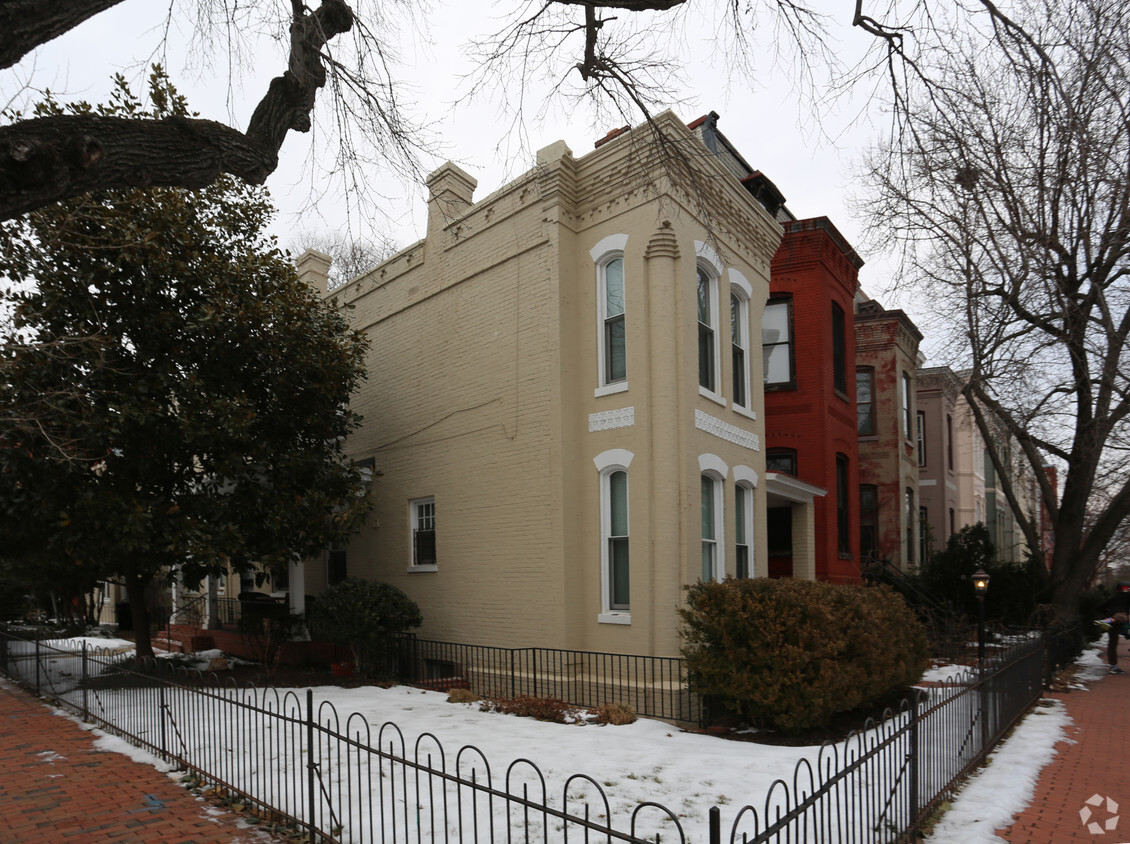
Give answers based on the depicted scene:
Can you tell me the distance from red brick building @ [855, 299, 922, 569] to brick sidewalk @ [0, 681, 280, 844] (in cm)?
1983

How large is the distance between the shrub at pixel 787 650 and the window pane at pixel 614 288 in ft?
16.4

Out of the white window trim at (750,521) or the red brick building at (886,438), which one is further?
the red brick building at (886,438)

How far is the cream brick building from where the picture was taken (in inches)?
497

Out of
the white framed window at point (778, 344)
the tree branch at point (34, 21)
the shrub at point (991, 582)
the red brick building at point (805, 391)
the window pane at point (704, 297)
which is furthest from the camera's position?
the shrub at point (991, 582)

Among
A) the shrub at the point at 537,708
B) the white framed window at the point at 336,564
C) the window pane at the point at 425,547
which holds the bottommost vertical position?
the shrub at the point at 537,708

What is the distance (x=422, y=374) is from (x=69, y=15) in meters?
12.2

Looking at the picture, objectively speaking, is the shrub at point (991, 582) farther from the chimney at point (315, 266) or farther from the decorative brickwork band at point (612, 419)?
the chimney at point (315, 266)

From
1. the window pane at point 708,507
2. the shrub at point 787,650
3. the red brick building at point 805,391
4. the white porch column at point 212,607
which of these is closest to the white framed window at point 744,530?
the window pane at point 708,507

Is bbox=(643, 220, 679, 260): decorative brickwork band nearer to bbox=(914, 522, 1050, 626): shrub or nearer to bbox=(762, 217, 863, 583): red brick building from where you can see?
bbox=(762, 217, 863, 583): red brick building

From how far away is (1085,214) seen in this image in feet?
55.6

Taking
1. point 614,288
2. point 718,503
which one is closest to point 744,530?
point 718,503

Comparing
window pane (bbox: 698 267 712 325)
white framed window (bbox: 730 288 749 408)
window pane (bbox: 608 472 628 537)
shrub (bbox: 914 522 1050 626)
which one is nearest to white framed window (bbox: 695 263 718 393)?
window pane (bbox: 698 267 712 325)

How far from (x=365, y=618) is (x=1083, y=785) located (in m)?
10.2

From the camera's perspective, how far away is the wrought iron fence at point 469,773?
17.3 feet
